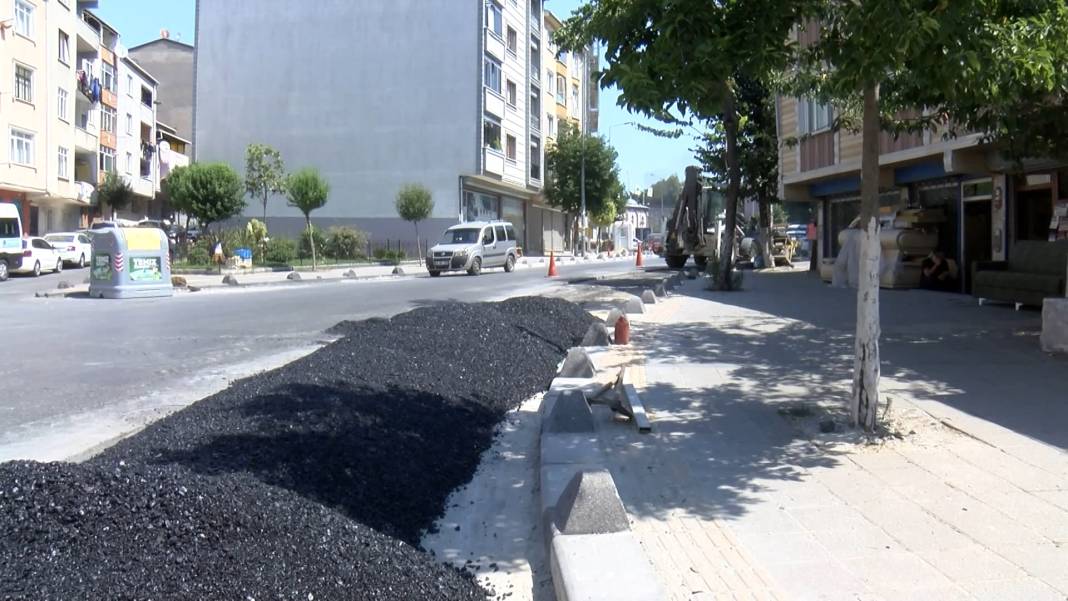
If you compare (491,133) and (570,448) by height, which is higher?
(491,133)

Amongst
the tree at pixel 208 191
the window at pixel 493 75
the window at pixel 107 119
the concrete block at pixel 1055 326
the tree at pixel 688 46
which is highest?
the window at pixel 493 75

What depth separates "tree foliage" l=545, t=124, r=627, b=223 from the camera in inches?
2430

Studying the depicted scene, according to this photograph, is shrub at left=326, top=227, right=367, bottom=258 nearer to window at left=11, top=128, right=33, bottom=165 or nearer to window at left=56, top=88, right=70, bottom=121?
window at left=11, top=128, right=33, bottom=165

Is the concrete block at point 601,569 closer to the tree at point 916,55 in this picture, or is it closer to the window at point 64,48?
the tree at point 916,55

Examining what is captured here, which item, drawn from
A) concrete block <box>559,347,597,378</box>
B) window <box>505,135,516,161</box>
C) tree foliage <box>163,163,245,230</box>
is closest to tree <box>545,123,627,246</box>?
window <box>505,135,516,161</box>

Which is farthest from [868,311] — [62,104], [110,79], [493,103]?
[110,79]

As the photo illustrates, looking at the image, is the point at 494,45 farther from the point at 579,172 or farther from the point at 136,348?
the point at 136,348

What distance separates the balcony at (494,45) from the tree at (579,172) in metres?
12.3

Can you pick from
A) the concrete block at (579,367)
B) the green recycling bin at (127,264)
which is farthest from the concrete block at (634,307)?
the green recycling bin at (127,264)

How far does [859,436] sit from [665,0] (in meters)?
3.31

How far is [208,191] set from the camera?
3622 cm

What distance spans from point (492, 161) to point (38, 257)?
2212 centimetres

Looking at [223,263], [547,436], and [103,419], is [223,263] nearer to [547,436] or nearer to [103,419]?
[103,419]

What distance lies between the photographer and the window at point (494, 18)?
47194 millimetres
